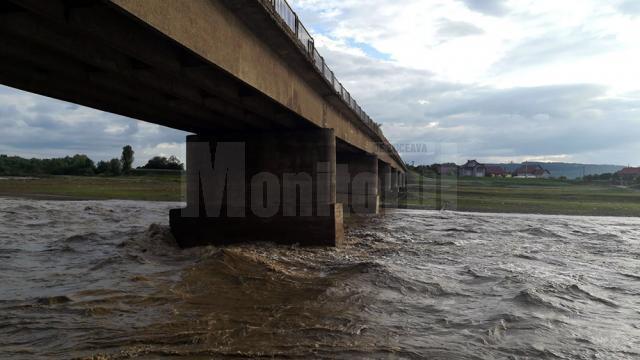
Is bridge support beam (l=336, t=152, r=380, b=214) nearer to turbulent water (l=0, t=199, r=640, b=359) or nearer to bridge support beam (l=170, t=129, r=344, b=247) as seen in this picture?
bridge support beam (l=170, t=129, r=344, b=247)

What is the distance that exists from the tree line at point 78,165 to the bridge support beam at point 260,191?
8109cm

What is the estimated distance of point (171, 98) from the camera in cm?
1476

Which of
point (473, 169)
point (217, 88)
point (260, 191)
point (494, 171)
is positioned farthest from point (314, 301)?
point (494, 171)

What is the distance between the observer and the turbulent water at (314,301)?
7.36 metres

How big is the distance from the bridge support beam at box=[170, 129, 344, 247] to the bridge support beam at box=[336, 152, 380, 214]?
1908 cm

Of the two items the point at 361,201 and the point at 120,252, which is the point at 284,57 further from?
the point at 361,201

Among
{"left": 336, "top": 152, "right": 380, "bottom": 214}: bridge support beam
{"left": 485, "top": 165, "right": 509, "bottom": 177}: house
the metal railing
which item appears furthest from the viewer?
{"left": 485, "top": 165, "right": 509, "bottom": 177}: house

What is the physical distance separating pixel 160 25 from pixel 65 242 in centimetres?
1445

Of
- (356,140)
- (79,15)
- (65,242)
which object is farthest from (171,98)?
(356,140)

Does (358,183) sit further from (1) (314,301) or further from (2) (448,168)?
(2) (448,168)

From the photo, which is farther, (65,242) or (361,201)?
(361,201)

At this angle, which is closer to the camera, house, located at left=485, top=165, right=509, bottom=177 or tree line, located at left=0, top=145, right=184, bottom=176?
tree line, located at left=0, top=145, right=184, bottom=176

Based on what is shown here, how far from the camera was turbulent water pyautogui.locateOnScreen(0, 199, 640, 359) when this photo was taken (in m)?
7.36

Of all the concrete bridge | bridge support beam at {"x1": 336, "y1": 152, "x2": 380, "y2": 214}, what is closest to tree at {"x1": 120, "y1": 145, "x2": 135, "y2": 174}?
bridge support beam at {"x1": 336, "y1": 152, "x2": 380, "y2": 214}
